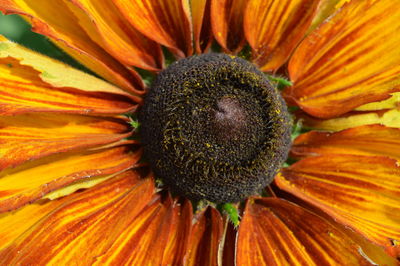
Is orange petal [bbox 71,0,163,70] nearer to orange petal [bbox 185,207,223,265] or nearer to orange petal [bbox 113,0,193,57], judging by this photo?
orange petal [bbox 113,0,193,57]

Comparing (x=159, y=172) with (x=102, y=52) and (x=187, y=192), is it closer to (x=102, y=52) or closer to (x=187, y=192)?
(x=187, y=192)

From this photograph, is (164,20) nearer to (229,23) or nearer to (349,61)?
(229,23)

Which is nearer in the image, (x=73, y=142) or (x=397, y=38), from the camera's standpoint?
(x=73, y=142)

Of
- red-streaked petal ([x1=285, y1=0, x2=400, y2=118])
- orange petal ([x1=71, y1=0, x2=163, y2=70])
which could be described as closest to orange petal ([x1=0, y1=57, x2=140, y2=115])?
orange petal ([x1=71, y1=0, x2=163, y2=70])

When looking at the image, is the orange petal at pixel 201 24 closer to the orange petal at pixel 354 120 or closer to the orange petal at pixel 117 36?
the orange petal at pixel 117 36

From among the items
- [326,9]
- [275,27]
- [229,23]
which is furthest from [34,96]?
[326,9]

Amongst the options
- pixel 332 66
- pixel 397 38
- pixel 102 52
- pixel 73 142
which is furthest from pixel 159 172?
pixel 397 38
